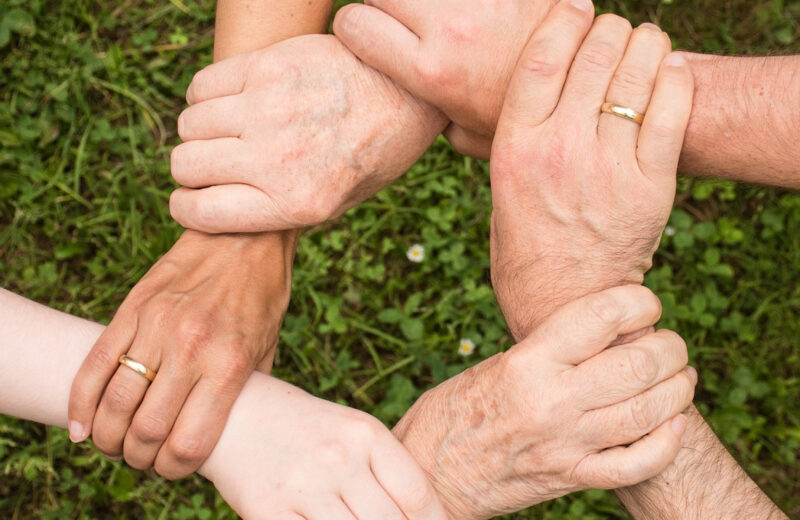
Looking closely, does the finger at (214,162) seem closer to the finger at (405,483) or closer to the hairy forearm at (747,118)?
the finger at (405,483)

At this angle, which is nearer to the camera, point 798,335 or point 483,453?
point 483,453

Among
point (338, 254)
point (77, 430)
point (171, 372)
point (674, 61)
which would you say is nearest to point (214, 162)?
point (171, 372)

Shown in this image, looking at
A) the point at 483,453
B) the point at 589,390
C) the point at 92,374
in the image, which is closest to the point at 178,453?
the point at 92,374

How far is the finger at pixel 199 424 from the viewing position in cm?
199

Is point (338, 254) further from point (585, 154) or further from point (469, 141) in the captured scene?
point (585, 154)

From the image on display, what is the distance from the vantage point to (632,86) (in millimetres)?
1894

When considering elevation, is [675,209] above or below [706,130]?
below

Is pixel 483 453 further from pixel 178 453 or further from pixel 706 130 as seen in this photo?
pixel 706 130

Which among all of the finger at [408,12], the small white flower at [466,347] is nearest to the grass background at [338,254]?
the small white flower at [466,347]

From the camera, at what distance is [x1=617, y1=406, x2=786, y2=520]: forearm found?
1.87 meters

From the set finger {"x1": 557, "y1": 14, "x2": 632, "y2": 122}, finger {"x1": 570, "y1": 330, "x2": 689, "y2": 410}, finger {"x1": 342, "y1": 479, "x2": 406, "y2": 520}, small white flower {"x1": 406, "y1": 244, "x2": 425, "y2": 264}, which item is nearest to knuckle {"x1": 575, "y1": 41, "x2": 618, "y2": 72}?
finger {"x1": 557, "y1": 14, "x2": 632, "y2": 122}

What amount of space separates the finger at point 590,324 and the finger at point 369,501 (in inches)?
22.1

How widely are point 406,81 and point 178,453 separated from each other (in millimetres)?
1236

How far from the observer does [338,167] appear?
223cm
